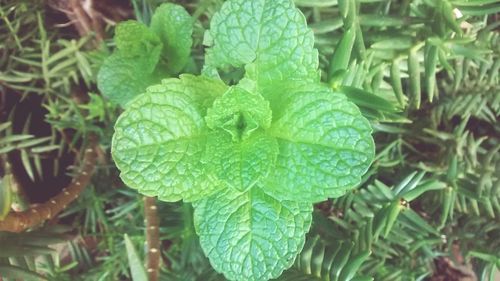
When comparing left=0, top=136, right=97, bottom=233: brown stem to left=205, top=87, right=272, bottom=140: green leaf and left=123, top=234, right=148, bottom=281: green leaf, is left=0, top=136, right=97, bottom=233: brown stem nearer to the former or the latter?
left=123, top=234, right=148, bottom=281: green leaf

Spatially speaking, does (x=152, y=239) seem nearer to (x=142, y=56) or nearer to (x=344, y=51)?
(x=142, y=56)

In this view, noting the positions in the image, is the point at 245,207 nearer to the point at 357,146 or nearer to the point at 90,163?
the point at 357,146

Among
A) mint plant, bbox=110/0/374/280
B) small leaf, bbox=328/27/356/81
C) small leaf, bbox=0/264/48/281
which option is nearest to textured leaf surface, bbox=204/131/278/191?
mint plant, bbox=110/0/374/280

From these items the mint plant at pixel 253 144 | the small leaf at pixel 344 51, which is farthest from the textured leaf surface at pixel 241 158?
the small leaf at pixel 344 51

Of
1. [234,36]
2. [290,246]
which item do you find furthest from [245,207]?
[234,36]

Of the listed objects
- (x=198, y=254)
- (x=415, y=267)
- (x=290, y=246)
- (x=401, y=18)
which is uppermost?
(x=401, y=18)

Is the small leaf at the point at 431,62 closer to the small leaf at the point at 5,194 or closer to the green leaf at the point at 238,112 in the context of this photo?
the green leaf at the point at 238,112
